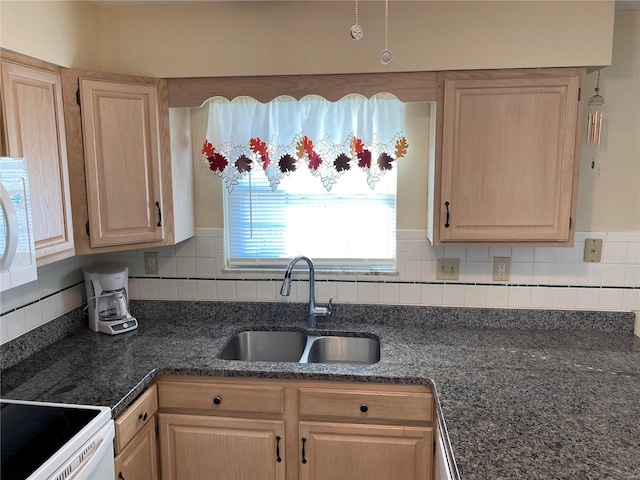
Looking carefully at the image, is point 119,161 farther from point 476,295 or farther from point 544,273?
point 544,273

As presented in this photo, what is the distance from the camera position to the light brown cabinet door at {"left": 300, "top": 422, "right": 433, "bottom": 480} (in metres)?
1.84

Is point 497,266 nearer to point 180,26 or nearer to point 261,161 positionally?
point 261,161

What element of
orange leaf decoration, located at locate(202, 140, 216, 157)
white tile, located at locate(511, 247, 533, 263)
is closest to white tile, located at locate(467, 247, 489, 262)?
white tile, located at locate(511, 247, 533, 263)

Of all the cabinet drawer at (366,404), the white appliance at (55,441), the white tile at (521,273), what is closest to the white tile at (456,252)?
the white tile at (521,273)

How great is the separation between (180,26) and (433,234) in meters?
1.42

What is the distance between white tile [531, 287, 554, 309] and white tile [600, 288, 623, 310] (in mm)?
229

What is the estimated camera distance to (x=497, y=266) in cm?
233

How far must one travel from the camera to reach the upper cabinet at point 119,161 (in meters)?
1.94

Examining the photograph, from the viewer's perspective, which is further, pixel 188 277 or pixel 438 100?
pixel 188 277

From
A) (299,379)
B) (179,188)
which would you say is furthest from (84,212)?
(299,379)

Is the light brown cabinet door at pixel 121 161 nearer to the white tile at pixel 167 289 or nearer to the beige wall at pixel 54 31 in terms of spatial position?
the beige wall at pixel 54 31

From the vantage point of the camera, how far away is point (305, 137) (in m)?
2.33

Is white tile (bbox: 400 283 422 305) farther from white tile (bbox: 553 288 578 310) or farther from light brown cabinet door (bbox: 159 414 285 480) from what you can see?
light brown cabinet door (bbox: 159 414 285 480)

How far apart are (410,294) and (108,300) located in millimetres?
1468
